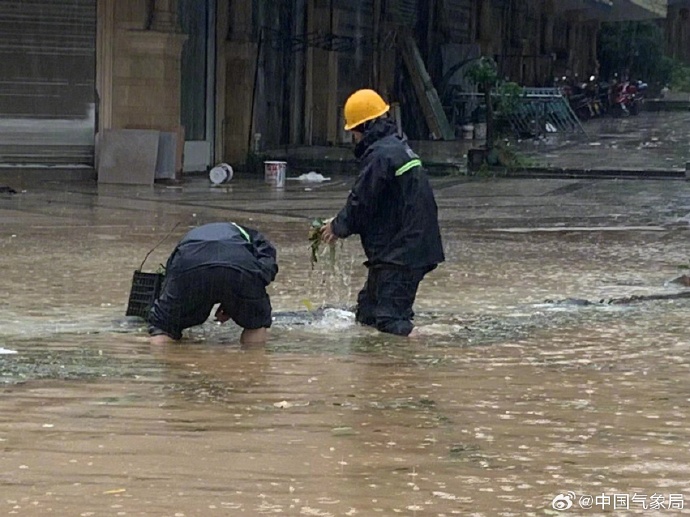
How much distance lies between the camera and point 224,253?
761cm

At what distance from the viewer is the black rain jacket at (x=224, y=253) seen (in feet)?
24.8

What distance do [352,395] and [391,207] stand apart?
200cm

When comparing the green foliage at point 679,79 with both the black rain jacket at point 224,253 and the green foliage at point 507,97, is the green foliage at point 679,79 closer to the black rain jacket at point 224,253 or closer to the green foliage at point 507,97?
the green foliage at point 507,97

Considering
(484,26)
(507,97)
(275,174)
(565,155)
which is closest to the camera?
(275,174)

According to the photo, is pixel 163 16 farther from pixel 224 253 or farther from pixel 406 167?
pixel 224 253

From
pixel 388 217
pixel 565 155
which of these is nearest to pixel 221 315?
pixel 388 217

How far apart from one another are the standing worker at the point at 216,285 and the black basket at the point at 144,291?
423mm

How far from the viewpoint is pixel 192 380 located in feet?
22.2

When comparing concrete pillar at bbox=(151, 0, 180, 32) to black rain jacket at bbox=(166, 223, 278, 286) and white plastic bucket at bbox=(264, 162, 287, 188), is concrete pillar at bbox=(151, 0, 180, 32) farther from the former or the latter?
black rain jacket at bbox=(166, 223, 278, 286)

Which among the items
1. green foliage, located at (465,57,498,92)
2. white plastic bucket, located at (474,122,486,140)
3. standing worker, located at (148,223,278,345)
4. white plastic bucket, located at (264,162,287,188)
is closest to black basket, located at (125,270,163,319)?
standing worker, located at (148,223,278,345)

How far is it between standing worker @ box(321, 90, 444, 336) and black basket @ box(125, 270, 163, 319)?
98 centimetres

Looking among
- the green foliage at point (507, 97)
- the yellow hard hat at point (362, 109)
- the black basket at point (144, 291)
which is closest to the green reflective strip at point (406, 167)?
the yellow hard hat at point (362, 109)

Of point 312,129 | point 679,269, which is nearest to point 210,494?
point 679,269

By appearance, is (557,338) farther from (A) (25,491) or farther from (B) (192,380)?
(A) (25,491)
